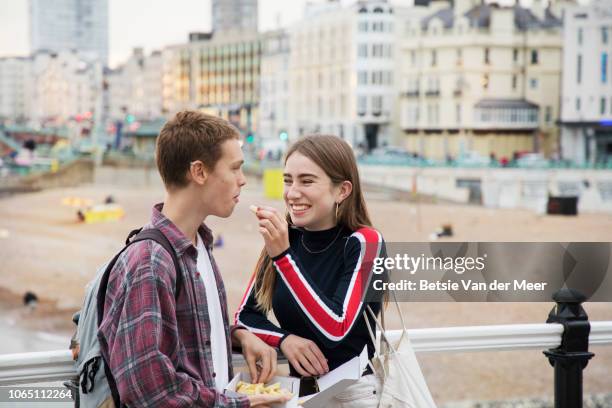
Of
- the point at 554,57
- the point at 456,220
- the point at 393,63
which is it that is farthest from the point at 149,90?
the point at 456,220

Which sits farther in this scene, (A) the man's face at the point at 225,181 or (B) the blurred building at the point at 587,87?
(B) the blurred building at the point at 587,87

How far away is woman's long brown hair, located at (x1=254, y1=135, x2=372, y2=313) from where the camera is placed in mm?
2369

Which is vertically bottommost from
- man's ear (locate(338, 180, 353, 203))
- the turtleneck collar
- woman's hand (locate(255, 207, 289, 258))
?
the turtleneck collar

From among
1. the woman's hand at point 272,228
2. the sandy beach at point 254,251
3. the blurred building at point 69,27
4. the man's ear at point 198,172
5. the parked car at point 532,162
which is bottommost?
the sandy beach at point 254,251

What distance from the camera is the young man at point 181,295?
74.3 inches

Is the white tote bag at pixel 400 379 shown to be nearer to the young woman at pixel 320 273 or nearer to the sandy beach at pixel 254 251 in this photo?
the young woman at pixel 320 273

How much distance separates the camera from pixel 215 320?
215 centimetres

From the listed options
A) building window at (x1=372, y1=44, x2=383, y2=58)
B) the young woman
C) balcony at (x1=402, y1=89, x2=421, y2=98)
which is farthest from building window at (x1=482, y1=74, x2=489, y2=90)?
the young woman

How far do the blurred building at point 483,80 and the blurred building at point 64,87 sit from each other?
6992 cm

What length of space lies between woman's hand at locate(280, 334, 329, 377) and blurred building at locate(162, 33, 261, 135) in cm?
6713

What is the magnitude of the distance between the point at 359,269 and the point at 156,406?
2.17ft

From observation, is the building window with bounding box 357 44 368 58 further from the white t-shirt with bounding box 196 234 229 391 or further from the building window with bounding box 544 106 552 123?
the white t-shirt with bounding box 196 234 229 391

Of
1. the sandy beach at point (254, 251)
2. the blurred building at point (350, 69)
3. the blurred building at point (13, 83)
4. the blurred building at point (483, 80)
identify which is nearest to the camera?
the sandy beach at point (254, 251)

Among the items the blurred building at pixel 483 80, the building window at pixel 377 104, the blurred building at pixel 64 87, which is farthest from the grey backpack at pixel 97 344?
the blurred building at pixel 64 87
